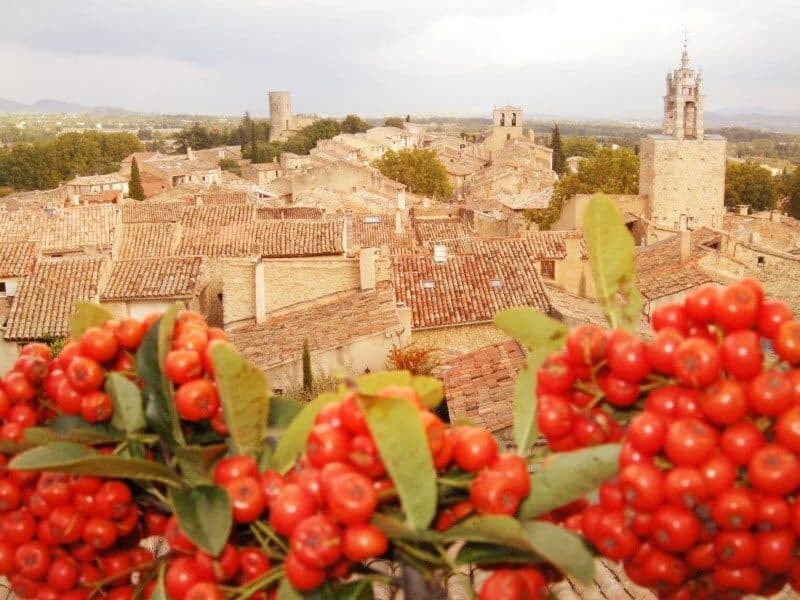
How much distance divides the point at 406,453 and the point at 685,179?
1711 inches

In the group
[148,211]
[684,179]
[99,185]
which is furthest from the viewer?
[99,185]

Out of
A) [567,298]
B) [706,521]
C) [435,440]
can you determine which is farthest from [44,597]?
[567,298]

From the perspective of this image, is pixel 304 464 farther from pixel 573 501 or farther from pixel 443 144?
pixel 443 144

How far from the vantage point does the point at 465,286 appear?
18.9m

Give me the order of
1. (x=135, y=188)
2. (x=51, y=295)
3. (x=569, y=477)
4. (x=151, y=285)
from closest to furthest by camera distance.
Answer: (x=569, y=477)
(x=51, y=295)
(x=151, y=285)
(x=135, y=188)

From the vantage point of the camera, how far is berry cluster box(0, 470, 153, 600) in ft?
8.39

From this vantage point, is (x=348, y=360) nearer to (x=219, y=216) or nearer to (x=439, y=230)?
(x=219, y=216)

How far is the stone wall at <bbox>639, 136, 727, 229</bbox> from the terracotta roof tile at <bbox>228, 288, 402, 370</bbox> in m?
28.1

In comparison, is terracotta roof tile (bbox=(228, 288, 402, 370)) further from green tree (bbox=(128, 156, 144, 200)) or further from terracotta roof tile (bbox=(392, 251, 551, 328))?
green tree (bbox=(128, 156, 144, 200))

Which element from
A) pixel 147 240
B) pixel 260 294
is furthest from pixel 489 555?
pixel 147 240

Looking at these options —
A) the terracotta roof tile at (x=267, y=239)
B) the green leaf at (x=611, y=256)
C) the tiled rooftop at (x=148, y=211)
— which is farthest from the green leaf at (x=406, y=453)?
the tiled rooftop at (x=148, y=211)

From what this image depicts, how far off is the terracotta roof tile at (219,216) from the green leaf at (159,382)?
84.8 feet

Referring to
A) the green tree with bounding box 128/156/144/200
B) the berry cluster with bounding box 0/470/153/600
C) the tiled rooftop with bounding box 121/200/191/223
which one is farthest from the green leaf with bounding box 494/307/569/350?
the green tree with bounding box 128/156/144/200

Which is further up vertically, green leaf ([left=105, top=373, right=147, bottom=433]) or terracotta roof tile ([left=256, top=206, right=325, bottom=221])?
green leaf ([left=105, top=373, right=147, bottom=433])
